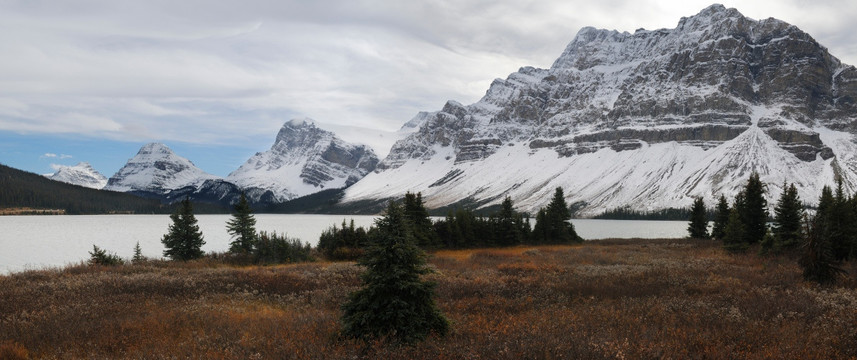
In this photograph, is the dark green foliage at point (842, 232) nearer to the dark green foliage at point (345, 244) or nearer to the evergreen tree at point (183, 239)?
the dark green foliage at point (345, 244)

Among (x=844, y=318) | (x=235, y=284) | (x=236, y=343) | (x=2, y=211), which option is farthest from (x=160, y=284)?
(x=2, y=211)

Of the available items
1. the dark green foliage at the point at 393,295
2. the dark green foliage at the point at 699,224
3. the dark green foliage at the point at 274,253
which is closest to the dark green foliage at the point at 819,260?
the dark green foliage at the point at 393,295

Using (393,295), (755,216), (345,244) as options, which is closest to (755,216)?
(755,216)

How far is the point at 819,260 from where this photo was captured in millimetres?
20359

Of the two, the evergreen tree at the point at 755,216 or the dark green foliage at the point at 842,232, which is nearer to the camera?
the dark green foliage at the point at 842,232

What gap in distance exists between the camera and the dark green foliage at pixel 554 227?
6725 cm

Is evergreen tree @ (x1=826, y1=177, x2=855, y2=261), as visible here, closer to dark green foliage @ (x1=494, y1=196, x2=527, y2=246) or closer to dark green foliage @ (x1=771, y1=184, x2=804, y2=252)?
dark green foliage @ (x1=771, y1=184, x2=804, y2=252)

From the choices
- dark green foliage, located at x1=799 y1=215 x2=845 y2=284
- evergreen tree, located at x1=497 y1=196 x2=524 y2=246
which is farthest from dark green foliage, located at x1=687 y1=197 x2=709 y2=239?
dark green foliage, located at x1=799 y1=215 x2=845 y2=284

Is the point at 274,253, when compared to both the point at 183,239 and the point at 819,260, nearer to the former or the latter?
the point at 183,239

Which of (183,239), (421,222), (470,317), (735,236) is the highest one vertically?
(421,222)

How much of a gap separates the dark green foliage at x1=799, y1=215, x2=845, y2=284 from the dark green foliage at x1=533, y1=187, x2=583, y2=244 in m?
45.1

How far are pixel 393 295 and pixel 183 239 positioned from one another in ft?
134

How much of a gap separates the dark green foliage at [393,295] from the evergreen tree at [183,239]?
3886 cm

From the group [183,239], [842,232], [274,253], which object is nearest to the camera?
[842,232]
